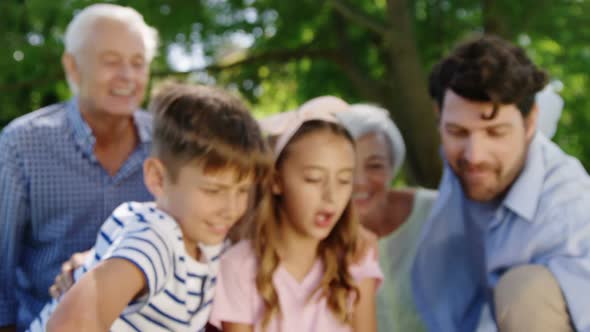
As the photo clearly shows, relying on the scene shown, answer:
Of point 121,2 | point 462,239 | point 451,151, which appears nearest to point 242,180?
point 451,151

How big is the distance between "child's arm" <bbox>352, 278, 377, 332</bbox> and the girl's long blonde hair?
0.04 m

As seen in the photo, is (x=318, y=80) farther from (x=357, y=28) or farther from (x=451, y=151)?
(x=451, y=151)

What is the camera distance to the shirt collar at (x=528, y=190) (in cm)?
296

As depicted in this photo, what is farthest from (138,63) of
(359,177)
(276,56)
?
(276,56)

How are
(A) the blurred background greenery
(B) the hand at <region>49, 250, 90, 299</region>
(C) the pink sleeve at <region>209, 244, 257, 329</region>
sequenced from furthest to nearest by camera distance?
(A) the blurred background greenery < (C) the pink sleeve at <region>209, 244, 257, 329</region> < (B) the hand at <region>49, 250, 90, 299</region>

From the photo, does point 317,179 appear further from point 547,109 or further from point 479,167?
point 547,109

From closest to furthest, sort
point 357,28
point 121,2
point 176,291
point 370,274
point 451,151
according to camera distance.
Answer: point 176,291 → point 370,274 → point 451,151 → point 121,2 → point 357,28

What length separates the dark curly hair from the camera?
2.99 metres

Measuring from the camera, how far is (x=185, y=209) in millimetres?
2453

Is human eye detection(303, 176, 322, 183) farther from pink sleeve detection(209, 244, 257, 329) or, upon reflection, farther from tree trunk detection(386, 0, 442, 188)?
tree trunk detection(386, 0, 442, 188)

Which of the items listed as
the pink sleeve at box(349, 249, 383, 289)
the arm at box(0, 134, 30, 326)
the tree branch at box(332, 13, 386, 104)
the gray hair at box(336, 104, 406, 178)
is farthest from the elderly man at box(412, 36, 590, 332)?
the tree branch at box(332, 13, 386, 104)

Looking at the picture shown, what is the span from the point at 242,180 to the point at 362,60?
12.2 ft

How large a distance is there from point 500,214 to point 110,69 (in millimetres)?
1896

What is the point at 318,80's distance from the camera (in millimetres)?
6293
